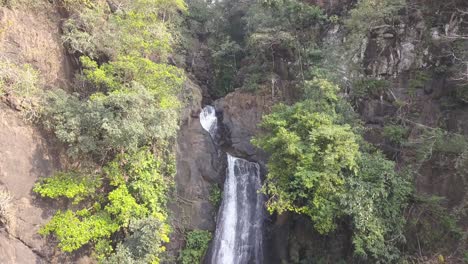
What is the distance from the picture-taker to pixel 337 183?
465 inches

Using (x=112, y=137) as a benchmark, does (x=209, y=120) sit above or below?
below

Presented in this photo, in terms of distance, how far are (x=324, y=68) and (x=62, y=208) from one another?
44.2ft

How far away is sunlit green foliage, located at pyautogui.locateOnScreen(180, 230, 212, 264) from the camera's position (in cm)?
1522

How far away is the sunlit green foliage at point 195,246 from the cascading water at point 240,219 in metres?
0.47

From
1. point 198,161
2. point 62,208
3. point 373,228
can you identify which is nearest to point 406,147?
point 373,228

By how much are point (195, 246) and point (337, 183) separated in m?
7.88

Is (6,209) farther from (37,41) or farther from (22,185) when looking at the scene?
(37,41)

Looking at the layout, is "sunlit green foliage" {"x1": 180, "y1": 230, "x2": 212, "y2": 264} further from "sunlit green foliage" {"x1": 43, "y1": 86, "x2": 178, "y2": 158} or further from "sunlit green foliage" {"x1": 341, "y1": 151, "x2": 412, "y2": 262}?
"sunlit green foliage" {"x1": 341, "y1": 151, "x2": 412, "y2": 262}

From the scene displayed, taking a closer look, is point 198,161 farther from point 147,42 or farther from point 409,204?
point 409,204

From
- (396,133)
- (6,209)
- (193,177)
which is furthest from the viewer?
(193,177)

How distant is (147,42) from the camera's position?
1332 centimetres

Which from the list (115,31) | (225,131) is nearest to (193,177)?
(225,131)

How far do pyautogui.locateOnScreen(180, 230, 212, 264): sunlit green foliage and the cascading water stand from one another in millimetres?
467

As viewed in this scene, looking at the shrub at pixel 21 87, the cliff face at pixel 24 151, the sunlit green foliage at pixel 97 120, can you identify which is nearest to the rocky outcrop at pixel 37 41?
the cliff face at pixel 24 151
